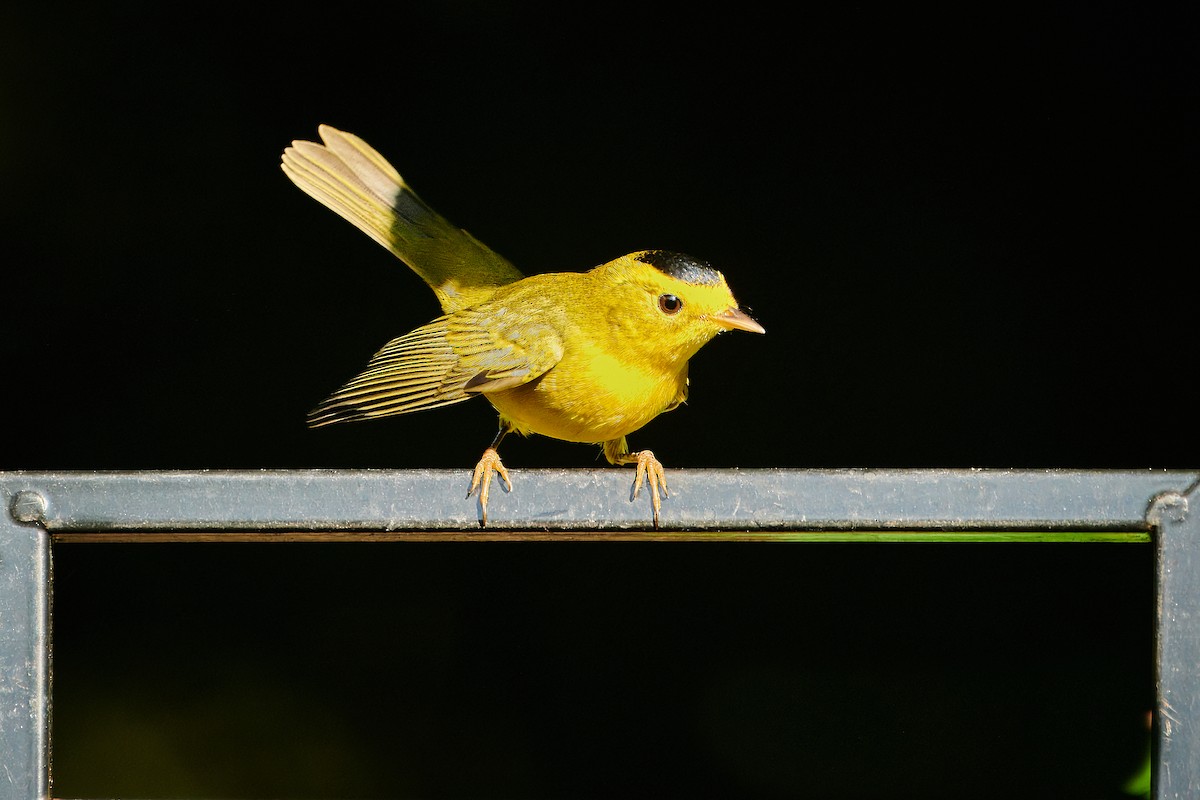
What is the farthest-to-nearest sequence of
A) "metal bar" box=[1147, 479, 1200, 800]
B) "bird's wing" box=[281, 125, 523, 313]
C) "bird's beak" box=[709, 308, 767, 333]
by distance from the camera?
1. "bird's wing" box=[281, 125, 523, 313]
2. "bird's beak" box=[709, 308, 767, 333]
3. "metal bar" box=[1147, 479, 1200, 800]

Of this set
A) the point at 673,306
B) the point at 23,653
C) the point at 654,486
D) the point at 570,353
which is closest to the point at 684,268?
the point at 673,306

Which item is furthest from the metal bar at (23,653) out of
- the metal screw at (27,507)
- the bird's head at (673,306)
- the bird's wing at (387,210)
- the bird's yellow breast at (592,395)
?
the bird's wing at (387,210)

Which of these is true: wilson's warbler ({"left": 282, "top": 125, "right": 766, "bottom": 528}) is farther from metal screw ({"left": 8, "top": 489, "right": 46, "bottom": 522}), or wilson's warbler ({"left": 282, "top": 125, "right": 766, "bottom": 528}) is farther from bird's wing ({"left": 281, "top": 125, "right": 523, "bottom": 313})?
metal screw ({"left": 8, "top": 489, "right": 46, "bottom": 522})

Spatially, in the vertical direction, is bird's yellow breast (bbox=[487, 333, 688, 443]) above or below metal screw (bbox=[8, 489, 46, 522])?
above

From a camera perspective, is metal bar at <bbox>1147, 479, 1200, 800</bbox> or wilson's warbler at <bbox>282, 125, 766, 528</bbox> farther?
wilson's warbler at <bbox>282, 125, 766, 528</bbox>

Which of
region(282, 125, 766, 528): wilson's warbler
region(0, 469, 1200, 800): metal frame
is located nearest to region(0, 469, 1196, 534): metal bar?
A: region(0, 469, 1200, 800): metal frame

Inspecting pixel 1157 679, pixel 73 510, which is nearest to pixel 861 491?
pixel 1157 679

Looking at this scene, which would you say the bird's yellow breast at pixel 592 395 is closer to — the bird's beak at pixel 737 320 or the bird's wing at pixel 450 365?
the bird's wing at pixel 450 365

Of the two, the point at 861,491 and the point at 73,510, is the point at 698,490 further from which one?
the point at 73,510
